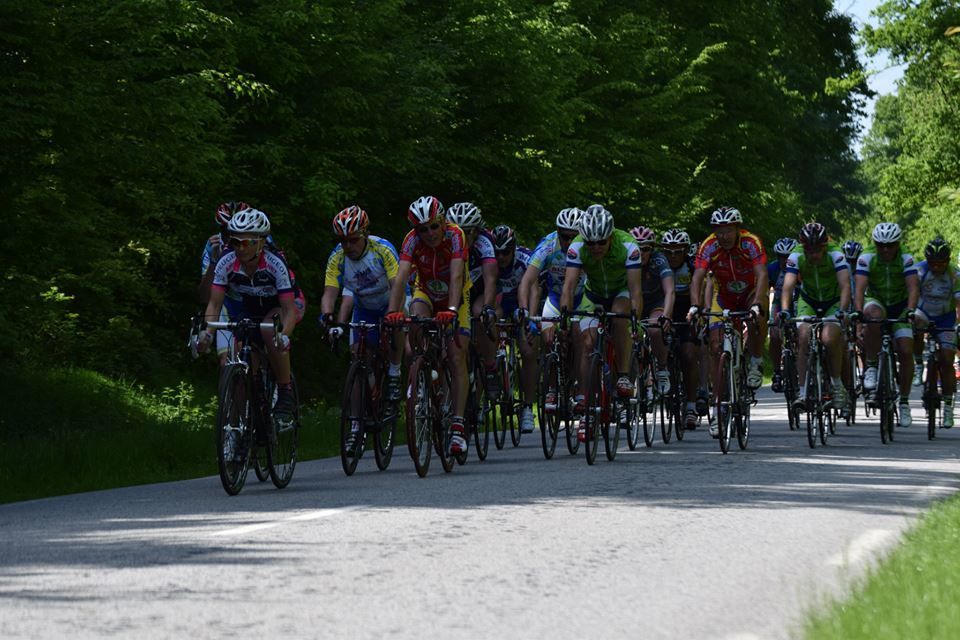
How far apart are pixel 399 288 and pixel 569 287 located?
1.80 metres

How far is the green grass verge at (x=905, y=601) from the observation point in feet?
20.3

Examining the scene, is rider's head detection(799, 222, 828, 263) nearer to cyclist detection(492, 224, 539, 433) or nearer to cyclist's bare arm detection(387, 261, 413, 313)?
cyclist detection(492, 224, 539, 433)

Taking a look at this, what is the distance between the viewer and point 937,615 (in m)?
6.38

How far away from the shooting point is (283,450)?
1263 centimetres

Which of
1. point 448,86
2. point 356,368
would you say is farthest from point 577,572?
point 448,86

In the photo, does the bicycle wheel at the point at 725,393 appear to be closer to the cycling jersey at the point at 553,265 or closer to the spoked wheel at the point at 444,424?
the cycling jersey at the point at 553,265

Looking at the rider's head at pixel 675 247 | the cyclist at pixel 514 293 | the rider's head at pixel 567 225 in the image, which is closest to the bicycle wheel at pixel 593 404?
the rider's head at pixel 567 225

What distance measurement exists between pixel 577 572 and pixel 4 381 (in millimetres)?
15182

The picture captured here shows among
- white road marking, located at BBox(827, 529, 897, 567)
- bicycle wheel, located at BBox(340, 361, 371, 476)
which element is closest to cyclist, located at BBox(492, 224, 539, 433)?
bicycle wheel, located at BBox(340, 361, 371, 476)

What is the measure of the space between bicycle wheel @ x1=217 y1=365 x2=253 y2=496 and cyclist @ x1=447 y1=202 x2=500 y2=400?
2.74 meters

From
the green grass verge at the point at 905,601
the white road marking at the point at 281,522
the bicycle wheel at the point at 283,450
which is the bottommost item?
the green grass verge at the point at 905,601

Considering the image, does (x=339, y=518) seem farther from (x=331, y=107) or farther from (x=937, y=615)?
(x=331, y=107)

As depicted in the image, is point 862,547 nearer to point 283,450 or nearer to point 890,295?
point 283,450

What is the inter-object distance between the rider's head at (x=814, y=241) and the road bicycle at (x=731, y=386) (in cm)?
141
